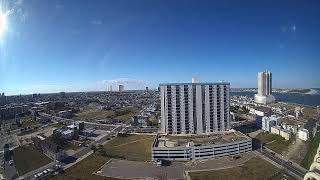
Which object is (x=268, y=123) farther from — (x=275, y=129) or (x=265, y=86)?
(x=265, y=86)

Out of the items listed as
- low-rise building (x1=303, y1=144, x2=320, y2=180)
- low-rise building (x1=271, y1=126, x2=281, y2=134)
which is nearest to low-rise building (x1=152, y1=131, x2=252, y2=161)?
low-rise building (x1=271, y1=126, x2=281, y2=134)

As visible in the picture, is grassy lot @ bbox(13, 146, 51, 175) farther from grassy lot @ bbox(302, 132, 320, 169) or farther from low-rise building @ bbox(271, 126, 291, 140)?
low-rise building @ bbox(271, 126, 291, 140)

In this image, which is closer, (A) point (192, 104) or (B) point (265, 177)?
(B) point (265, 177)

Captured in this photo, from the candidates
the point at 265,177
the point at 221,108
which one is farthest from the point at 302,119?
the point at 265,177

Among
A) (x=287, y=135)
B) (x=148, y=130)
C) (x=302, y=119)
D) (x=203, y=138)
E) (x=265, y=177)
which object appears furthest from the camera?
(x=302, y=119)

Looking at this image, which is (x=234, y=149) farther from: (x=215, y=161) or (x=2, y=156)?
(x=2, y=156)

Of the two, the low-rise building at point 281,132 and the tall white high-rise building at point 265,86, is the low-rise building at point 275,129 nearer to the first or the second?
the low-rise building at point 281,132
